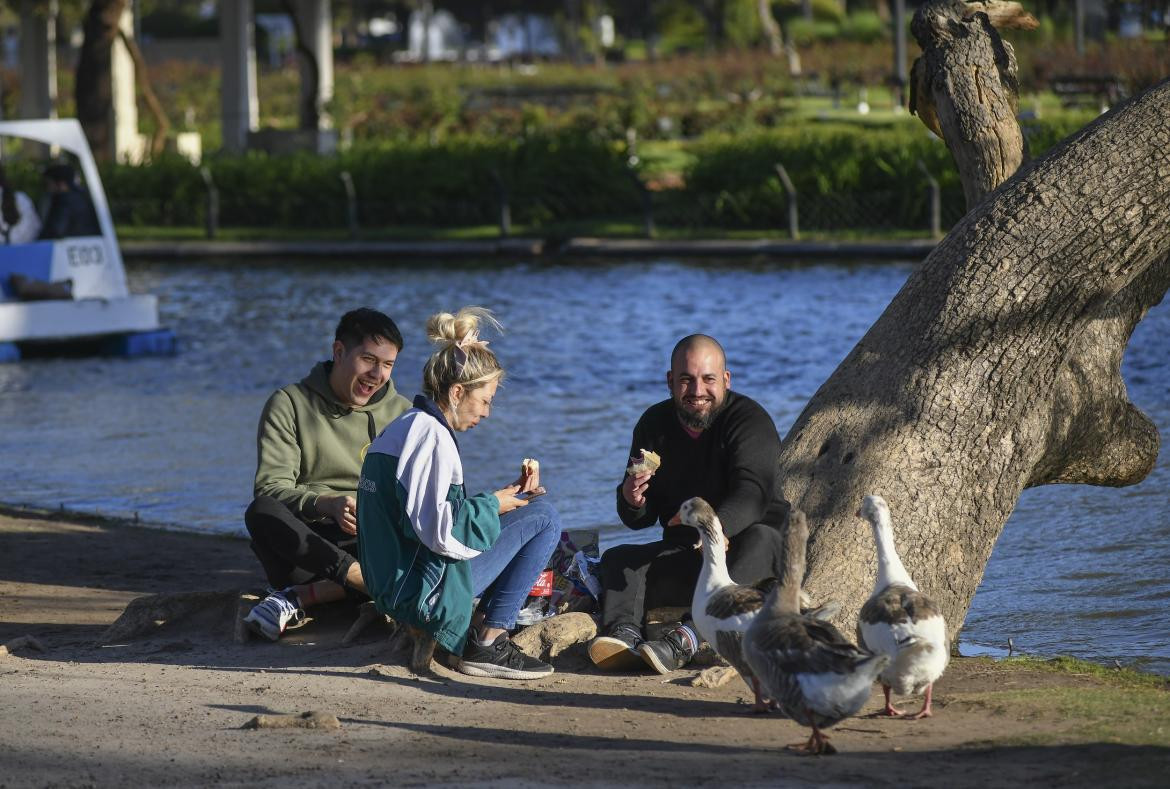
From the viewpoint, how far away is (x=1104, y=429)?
7.93 m

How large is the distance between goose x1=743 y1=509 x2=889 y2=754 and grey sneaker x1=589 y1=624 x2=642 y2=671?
1139 mm

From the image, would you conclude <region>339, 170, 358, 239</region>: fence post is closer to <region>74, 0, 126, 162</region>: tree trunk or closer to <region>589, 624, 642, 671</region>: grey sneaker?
<region>74, 0, 126, 162</region>: tree trunk

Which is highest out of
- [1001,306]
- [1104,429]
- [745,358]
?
[1001,306]

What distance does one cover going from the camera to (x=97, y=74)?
107ft

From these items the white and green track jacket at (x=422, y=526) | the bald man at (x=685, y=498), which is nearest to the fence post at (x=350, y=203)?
the bald man at (x=685, y=498)

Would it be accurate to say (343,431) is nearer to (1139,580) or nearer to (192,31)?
(1139,580)

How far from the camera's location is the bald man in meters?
6.76

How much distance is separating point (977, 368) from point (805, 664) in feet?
7.44

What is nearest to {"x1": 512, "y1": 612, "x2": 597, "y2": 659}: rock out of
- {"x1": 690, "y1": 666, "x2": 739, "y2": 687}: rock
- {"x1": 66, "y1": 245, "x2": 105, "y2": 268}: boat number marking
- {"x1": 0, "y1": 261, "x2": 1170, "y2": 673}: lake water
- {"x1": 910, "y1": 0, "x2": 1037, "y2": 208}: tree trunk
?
{"x1": 690, "y1": 666, "x2": 739, "y2": 687}: rock

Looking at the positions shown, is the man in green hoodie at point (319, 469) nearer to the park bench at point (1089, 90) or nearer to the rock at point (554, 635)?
the rock at point (554, 635)

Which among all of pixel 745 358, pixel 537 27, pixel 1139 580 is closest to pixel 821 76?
pixel 745 358

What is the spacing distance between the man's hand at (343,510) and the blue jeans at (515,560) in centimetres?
75

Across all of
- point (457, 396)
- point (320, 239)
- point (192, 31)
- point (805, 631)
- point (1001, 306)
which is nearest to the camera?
point (805, 631)

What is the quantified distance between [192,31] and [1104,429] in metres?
69.8
